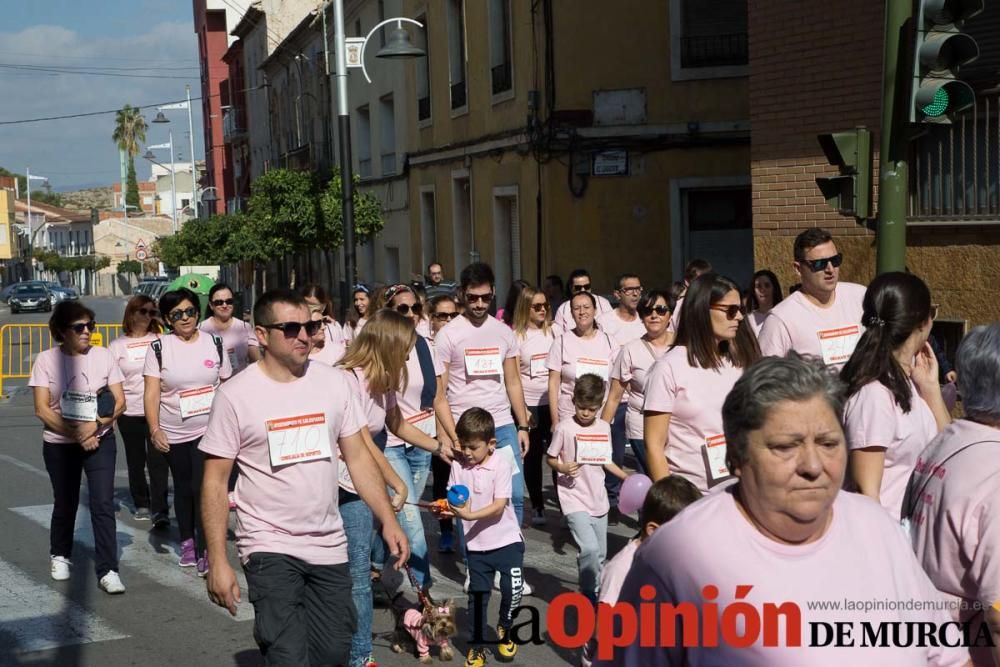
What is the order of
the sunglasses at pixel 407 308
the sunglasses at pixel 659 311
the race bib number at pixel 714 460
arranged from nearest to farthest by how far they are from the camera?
the race bib number at pixel 714 460 < the sunglasses at pixel 659 311 < the sunglasses at pixel 407 308

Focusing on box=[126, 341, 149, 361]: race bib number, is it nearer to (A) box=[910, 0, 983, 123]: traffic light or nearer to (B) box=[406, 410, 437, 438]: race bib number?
(B) box=[406, 410, 437, 438]: race bib number

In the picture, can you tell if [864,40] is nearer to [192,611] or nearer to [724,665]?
[192,611]

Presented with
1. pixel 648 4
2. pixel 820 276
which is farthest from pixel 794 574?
pixel 648 4

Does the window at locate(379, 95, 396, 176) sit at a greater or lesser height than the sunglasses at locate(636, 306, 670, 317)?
greater

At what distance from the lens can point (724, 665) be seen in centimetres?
260

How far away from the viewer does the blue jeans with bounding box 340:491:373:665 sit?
20.2ft

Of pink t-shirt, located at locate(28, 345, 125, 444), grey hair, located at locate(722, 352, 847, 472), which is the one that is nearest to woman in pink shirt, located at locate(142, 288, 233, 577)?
pink t-shirt, located at locate(28, 345, 125, 444)

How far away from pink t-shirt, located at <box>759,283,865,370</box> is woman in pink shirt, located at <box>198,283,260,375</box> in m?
4.93

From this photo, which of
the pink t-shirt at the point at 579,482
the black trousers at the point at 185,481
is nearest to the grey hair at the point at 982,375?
the pink t-shirt at the point at 579,482

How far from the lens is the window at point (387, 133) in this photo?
31.1m

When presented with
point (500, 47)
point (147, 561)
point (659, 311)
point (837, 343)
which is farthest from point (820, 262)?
point (500, 47)

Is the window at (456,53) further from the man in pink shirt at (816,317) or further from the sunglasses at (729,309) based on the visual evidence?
the sunglasses at (729,309)

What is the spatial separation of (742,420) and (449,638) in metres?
→ 4.29

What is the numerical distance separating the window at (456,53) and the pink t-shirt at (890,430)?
20127 mm
